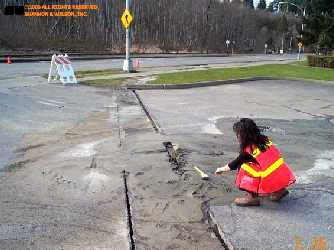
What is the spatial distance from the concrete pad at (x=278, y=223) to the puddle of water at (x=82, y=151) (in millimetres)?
3127

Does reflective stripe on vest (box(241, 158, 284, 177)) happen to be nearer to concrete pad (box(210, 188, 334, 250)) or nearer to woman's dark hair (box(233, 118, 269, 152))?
woman's dark hair (box(233, 118, 269, 152))

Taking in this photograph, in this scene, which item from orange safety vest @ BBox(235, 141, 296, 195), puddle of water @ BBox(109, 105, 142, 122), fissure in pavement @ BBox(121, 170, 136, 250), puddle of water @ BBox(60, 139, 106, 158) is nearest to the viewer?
fissure in pavement @ BBox(121, 170, 136, 250)

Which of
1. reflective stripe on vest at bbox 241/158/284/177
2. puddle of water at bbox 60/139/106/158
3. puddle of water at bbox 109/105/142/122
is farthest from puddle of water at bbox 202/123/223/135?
reflective stripe on vest at bbox 241/158/284/177

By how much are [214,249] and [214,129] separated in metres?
5.60

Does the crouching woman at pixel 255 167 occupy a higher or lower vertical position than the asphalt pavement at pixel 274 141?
higher

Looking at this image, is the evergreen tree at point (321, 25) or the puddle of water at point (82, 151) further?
Result: the evergreen tree at point (321, 25)

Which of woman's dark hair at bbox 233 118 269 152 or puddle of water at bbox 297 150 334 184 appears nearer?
woman's dark hair at bbox 233 118 269 152

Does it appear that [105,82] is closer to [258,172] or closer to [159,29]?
[258,172]

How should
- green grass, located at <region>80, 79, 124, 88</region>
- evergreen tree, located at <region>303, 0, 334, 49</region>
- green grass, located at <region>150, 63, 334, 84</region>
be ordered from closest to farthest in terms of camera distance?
green grass, located at <region>80, 79, 124, 88</region> < green grass, located at <region>150, 63, 334, 84</region> < evergreen tree, located at <region>303, 0, 334, 49</region>

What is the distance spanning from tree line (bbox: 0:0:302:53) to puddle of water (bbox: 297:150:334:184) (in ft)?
137

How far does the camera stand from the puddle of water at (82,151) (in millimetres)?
7410

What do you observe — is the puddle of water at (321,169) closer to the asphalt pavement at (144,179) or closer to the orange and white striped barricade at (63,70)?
the asphalt pavement at (144,179)

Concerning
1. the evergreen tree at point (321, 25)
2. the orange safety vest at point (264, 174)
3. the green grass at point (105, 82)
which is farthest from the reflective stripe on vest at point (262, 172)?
the evergreen tree at point (321, 25)

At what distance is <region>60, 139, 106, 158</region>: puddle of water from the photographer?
7.41 metres
